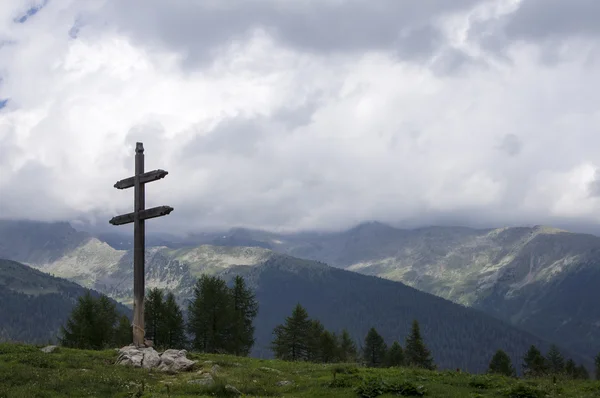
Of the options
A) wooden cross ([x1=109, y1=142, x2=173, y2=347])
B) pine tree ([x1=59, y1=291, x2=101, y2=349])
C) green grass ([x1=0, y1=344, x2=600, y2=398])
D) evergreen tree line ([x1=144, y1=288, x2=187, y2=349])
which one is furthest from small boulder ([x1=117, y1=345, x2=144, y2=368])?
evergreen tree line ([x1=144, y1=288, x2=187, y2=349])

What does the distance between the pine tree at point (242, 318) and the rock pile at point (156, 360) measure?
45.2 m

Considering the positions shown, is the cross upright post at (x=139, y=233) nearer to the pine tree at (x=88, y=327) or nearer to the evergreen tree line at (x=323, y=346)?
the pine tree at (x=88, y=327)

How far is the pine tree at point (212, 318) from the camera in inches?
2793

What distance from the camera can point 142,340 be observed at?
29.4 metres

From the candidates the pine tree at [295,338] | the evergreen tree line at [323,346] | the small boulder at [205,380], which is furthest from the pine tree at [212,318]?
the small boulder at [205,380]

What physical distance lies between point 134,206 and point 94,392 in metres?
13.6

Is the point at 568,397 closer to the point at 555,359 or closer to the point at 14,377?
the point at 14,377

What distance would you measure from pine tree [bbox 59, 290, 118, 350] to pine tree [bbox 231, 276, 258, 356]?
55.9ft

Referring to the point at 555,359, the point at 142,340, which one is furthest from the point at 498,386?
the point at 555,359

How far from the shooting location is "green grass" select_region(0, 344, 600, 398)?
64.7 feet

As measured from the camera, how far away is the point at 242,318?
3031 inches

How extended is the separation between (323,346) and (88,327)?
39.3 metres

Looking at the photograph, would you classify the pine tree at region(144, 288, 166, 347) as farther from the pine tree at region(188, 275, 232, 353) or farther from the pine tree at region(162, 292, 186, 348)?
the pine tree at region(188, 275, 232, 353)

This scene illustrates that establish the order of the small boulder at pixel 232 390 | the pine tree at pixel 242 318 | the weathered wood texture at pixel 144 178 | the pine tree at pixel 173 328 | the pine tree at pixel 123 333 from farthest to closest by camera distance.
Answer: the pine tree at pixel 123 333 → the pine tree at pixel 173 328 → the pine tree at pixel 242 318 → the weathered wood texture at pixel 144 178 → the small boulder at pixel 232 390
